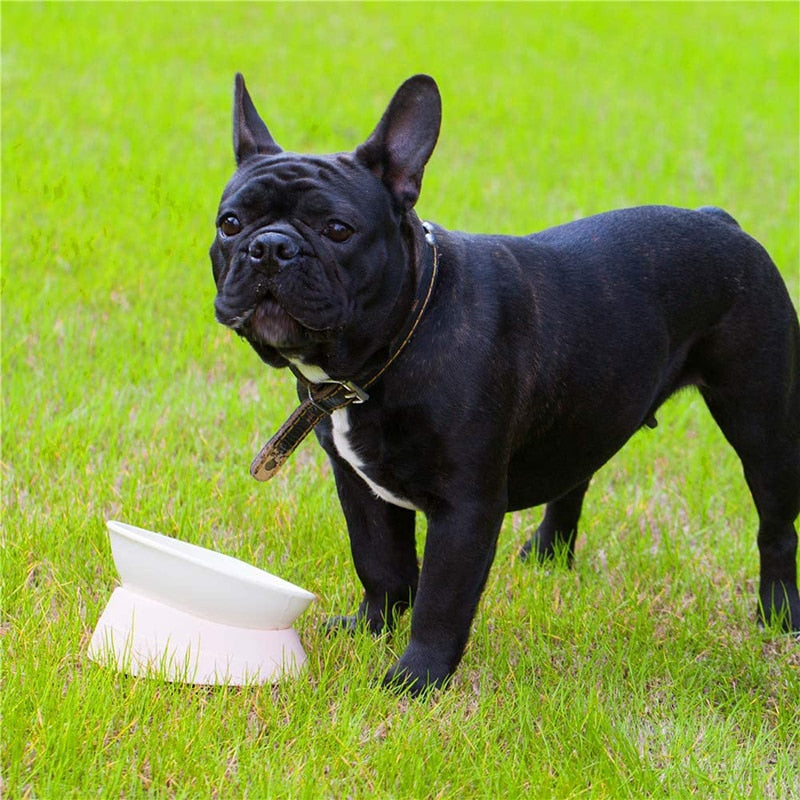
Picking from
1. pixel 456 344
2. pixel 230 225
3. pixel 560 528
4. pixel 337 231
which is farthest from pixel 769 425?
pixel 230 225

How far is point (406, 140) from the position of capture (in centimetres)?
339

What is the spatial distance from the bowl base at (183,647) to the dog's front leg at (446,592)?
0.37 m

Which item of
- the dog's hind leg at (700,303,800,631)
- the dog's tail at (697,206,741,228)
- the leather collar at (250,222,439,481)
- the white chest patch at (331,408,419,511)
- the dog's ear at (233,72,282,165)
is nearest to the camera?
the leather collar at (250,222,439,481)

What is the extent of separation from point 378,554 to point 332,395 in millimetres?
729

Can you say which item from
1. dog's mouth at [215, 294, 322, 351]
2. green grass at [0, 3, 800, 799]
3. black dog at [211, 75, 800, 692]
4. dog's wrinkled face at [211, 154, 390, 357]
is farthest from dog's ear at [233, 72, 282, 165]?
green grass at [0, 3, 800, 799]

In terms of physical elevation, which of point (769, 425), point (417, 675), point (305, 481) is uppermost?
point (769, 425)

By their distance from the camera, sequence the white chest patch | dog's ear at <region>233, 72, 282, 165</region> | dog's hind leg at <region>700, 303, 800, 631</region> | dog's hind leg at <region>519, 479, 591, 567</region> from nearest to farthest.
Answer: the white chest patch
dog's ear at <region>233, 72, 282, 165</region>
dog's hind leg at <region>700, 303, 800, 631</region>
dog's hind leg at <region>519, 479, 591, 567</region>

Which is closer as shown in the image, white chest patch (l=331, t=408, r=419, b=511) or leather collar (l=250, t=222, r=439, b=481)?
leather collar (l=250, t=222, r=439, b=481)

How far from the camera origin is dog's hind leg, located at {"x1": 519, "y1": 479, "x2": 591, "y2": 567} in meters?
4.57

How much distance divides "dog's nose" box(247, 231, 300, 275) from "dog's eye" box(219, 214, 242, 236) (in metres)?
0.21

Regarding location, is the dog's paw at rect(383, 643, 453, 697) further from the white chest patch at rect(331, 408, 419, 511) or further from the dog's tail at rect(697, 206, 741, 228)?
the dog's tail at rect(697, 206, 741, 228)

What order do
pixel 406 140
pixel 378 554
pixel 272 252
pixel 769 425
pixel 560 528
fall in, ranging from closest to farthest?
pixel 272 252, pixel 406 140, pixel 378 554, pixel 769 425, pixel 560 528

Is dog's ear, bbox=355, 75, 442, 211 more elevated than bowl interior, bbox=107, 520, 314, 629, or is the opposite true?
dog's ear, bbox=355, 75, 442, 211

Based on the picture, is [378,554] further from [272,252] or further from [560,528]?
[272,252]
